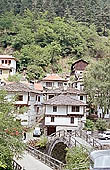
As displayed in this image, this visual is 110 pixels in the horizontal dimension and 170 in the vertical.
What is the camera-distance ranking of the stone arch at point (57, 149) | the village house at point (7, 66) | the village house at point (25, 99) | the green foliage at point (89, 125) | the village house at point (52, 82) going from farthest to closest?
1. the village house at point (7, 66)
2. the village house at point (52, 82)
3. the village house at point (25, 99)
4. the green foliage at point (89, 125)
5. the stone arch at point (57, 149)

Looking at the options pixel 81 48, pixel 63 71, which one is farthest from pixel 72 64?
pixel 81 48

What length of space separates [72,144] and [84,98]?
20.7 metres

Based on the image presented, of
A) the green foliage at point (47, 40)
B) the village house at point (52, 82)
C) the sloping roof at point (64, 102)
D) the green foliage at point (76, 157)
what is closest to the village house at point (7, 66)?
the green foliage at point (47, 40)

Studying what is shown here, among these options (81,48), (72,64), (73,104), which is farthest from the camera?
(81,48)

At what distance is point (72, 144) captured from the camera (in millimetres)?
25500

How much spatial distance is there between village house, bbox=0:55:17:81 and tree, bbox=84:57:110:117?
65.1 ft

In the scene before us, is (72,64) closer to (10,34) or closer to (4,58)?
(4,58)

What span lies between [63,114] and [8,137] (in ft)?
61.4

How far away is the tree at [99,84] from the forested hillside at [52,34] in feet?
66.2

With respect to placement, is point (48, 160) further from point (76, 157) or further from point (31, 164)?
point (76, 157)

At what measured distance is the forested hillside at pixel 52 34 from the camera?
67.4 m

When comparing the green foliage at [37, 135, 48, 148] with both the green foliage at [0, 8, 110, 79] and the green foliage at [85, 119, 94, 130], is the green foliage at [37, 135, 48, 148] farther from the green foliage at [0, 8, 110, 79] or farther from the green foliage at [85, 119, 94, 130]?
the green foliage at [0, 8, 110, 79]

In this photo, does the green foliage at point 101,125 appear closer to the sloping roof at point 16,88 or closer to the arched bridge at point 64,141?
the arched bridge at point 64,141

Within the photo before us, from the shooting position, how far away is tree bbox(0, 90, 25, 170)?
63.7 ft
